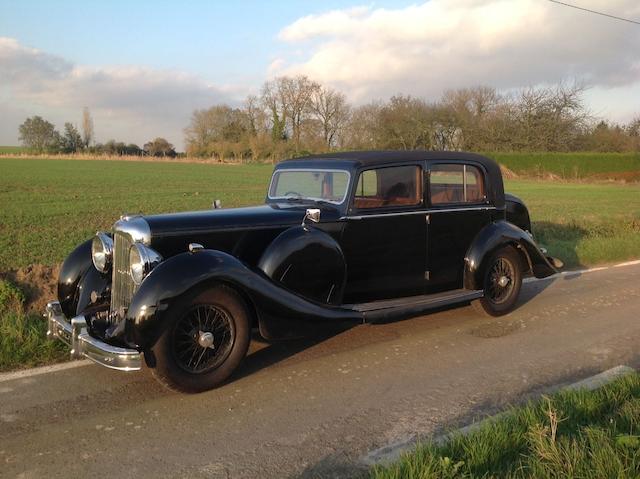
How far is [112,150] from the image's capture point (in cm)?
8144

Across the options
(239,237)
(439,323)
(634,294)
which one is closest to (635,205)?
(634,294)

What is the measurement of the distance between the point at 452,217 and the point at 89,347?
3.61 m

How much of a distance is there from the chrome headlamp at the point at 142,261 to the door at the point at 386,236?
1664 mm

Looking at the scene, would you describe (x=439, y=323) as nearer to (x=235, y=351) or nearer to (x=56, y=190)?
(x=235, y=351)

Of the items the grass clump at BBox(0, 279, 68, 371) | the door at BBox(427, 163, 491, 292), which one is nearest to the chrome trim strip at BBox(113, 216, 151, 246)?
the grass clump at BBox(0, 279, 68, 371)

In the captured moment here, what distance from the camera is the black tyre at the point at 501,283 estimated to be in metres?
6.06

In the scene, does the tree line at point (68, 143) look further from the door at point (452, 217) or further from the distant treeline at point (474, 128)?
the door at point (452, 217)

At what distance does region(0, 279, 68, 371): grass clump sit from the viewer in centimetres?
464

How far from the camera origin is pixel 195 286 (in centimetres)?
395

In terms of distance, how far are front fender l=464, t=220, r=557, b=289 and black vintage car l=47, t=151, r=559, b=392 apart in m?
0.01

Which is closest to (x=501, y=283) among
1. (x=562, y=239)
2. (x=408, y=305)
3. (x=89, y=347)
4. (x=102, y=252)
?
(x=408, y=305)

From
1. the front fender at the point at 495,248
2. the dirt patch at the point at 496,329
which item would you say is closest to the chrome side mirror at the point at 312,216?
the front fender at the point at 495,248

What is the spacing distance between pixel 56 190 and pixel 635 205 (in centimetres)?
2310

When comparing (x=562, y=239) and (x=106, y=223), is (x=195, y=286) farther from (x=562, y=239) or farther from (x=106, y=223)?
(x=106, y=223)
